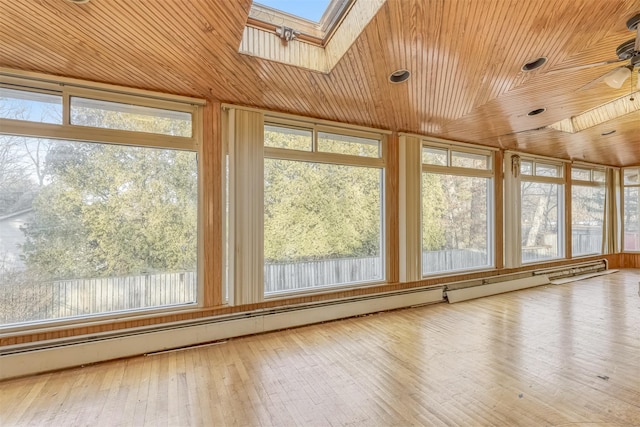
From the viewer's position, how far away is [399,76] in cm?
351

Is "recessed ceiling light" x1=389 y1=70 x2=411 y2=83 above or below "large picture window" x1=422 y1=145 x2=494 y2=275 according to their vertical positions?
above

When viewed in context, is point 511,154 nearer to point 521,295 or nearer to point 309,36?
point 521,295

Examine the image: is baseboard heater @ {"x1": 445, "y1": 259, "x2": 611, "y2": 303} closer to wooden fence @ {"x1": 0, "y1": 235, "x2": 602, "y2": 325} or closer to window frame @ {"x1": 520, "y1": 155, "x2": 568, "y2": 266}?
window frame @ {"x1": 520, "y1": 155, "x2": 568, "y2": 266}

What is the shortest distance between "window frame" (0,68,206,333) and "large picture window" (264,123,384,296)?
903 mm

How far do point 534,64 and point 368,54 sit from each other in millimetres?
1933

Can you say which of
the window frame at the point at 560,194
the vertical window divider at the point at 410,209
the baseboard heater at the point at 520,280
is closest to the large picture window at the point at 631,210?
the baseboard heater at the point at 520,280

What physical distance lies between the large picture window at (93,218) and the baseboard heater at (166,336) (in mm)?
291

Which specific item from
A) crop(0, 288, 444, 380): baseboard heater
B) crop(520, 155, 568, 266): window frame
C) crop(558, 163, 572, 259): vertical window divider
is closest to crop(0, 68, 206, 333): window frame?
crop(0, 288, 444, 380): baseboard heater

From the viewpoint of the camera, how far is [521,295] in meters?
5.97

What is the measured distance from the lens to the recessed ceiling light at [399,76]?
342 centimetres

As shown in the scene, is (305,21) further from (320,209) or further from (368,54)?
(320,209)

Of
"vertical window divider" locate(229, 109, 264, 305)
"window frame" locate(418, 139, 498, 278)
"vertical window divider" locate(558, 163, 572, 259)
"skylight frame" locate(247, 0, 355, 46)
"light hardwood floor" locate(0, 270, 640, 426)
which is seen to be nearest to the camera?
"light hardwood floor" locate(0, 270, 640, 426)

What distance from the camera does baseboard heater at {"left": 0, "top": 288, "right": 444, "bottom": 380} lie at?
2.99 metres

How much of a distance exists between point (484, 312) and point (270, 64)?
486 cm
